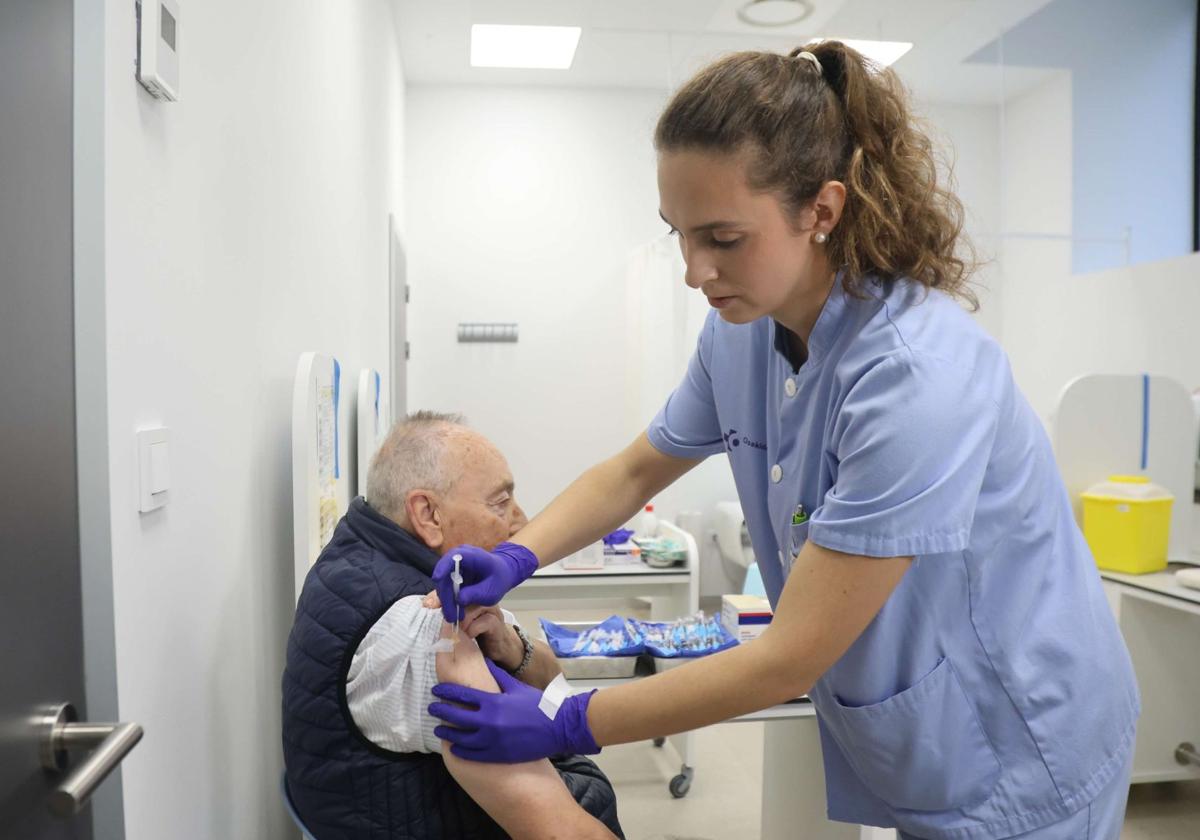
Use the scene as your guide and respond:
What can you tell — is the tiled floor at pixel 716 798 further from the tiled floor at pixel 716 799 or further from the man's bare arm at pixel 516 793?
the man's bare arm at pixel 516 793

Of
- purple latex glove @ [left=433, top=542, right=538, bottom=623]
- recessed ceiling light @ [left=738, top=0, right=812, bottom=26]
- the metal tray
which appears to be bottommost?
the metal tray

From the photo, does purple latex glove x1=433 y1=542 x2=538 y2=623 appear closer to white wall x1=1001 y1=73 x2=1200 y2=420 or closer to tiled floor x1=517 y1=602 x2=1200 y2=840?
tiled floor x1=517 y1=602 x2=1200 y2=840

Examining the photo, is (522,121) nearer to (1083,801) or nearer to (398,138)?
(398,138)

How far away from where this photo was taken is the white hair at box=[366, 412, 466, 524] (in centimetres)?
143

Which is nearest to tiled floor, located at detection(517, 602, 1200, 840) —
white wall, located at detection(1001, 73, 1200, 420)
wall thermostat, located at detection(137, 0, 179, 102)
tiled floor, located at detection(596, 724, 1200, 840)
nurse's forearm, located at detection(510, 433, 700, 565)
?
tiled floor, located at detection(596, 724, 1200, 840)

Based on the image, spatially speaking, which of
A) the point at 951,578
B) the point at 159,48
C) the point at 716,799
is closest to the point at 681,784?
the point at 716,799

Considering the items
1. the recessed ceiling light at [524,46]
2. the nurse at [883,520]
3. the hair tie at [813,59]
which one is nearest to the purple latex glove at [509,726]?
the nurse at [883,520]

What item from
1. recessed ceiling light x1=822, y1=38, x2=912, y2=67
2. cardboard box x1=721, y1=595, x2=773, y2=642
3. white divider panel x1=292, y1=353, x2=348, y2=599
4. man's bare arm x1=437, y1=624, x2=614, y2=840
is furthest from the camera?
recessed ceiling light x1=822, y1=38, x2=912, y2=67

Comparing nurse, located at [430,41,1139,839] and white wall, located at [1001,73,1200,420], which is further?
white wall, located at [1001,73,1200,420]

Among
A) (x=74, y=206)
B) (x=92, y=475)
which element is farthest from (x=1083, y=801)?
(x=74, y=206)

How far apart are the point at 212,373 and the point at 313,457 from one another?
42 centimetres

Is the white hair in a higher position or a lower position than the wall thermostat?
lower

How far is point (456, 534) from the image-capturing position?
4.71ft

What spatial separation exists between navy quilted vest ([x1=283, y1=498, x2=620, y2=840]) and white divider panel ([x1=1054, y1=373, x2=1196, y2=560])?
2.64m
